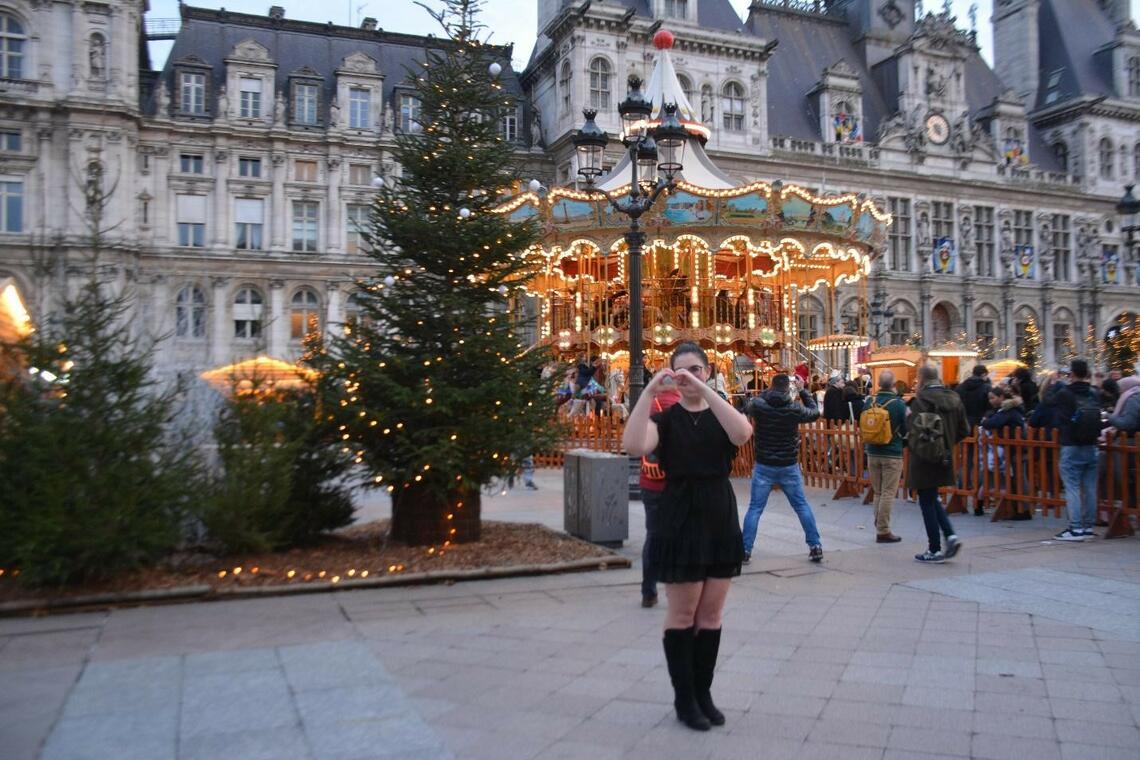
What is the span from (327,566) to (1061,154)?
173 feet

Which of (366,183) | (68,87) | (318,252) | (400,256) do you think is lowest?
(400,256)

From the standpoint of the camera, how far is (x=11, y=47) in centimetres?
3403

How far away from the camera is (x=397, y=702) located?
4.86 metres

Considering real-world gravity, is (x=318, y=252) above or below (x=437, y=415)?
above

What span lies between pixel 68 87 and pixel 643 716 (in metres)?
37.5

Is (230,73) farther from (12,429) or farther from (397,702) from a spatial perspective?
(397,702)

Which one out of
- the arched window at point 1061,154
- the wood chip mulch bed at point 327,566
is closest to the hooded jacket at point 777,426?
the wood chip mulch bed at point 327,566

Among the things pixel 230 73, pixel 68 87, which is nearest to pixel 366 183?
pixel 230 73

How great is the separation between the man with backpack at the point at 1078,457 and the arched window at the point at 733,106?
104 ft

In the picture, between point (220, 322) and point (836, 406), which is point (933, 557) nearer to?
point (836, 406)

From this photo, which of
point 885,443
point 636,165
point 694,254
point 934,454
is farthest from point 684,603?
point 694,254

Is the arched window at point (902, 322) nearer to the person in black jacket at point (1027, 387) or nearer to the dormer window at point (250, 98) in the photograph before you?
the person in black jacket at point (1027, 387)

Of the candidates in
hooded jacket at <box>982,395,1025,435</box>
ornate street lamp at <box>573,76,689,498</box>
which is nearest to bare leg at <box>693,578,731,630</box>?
ornate street lamp at <box>573,76,689,498</box>

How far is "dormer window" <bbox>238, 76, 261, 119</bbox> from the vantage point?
38188 millimetres
